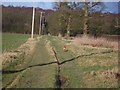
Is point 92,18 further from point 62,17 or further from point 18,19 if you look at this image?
point 18,19

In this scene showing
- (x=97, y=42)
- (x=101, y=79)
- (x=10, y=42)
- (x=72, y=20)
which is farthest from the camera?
(x=72, y=20)

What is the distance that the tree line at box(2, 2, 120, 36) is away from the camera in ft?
141

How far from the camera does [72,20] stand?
51.2 m

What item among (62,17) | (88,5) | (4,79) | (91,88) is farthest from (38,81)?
(62,17)

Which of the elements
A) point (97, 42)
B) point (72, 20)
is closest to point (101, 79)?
point (97, 42)

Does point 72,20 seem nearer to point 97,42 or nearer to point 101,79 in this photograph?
point 97,42

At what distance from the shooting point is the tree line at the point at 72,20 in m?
42.9

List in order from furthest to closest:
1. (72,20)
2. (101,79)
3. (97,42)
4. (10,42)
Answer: (72,20) → (10,42) → (97,42) → (101,79)

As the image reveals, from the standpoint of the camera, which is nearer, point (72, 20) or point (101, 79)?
point (101, 79)

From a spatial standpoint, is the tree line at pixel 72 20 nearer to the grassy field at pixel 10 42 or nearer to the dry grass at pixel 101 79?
the grassy field at pixel 10 42

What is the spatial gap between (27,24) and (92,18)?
62.8 metres

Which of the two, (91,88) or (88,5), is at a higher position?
(88,5)

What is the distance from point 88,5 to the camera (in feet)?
139

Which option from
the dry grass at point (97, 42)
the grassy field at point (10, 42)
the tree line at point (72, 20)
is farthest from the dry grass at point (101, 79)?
the dry grass at point (97, 42)
